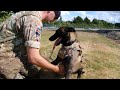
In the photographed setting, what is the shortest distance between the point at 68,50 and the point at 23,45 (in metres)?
0.55

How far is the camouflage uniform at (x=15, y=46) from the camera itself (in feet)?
11.5

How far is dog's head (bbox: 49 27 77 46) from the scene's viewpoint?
3.53 metres

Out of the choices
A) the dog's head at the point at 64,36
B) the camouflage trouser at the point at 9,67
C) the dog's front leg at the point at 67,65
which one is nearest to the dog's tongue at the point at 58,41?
the dog's head at the point at 64,36

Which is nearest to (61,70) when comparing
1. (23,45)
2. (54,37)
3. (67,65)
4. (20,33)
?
(67,65)

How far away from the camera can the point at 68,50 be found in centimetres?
363

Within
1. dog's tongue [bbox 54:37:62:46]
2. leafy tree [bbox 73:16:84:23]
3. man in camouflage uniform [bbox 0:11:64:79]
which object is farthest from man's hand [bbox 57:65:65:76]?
leafy tree [bbox 73:16:84:23]

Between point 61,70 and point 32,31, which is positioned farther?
point 61,70

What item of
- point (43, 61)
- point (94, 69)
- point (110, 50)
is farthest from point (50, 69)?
point (110, 50)

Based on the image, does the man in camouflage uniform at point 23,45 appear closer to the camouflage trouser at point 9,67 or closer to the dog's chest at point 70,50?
the camouflage trouser at point 9,67

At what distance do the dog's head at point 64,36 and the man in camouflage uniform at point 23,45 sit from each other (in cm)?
18

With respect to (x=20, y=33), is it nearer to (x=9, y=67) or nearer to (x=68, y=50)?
(x=9, y=67)

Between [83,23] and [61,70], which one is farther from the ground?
[83,23]

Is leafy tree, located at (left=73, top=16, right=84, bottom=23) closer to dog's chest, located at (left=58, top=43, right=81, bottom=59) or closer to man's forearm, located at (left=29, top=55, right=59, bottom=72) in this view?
dog's chest, located at (left=58, top=43, right=81, bottom=59)
